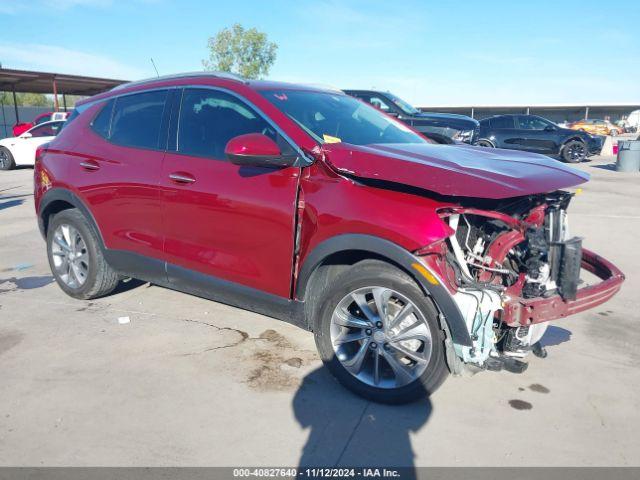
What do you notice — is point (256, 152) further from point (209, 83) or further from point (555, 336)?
point (555, 336)

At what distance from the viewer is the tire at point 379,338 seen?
9.45ft

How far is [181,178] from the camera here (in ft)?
12.2

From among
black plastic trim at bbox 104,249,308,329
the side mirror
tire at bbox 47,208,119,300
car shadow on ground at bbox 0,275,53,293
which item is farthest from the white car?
the side mirror

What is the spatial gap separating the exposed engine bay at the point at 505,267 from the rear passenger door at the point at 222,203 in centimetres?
102

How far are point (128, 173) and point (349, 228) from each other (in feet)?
6.55

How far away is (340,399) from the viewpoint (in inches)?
124

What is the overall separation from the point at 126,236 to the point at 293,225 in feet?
5.51

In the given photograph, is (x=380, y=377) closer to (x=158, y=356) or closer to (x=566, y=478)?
(x=566, y=478)

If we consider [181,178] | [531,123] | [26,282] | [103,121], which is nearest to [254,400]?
[181,178]

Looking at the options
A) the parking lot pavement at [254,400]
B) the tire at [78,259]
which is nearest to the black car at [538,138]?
the parking lot pavement at [254,400]

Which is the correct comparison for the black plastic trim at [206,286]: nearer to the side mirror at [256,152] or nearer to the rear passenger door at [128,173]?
the rear passenger door at [128,173]

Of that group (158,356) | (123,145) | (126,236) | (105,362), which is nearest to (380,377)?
(158,356)

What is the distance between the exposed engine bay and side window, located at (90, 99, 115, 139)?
3003mm

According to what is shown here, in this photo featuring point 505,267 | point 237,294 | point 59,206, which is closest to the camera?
point 505,267
